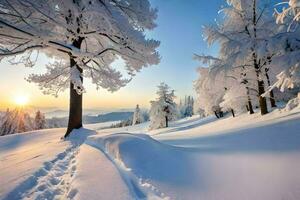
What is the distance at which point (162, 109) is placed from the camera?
4522 centimetres

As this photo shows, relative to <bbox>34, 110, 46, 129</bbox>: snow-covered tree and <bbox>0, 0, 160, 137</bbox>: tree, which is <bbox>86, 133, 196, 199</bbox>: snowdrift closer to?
<bbox>0, 0, 160, 137</bbox>: tree

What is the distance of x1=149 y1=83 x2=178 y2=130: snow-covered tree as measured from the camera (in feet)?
148

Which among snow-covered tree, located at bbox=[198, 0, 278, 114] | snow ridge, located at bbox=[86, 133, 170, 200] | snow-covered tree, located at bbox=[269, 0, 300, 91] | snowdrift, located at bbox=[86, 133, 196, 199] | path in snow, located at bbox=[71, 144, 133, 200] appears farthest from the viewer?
snow-covered tree, located at bbox=[198, 0, 278, 114]

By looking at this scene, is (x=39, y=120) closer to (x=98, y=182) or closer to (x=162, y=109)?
(x=162, y=109)

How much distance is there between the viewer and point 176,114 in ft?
152

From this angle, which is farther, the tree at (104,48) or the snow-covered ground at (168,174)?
the tree at (104,48)

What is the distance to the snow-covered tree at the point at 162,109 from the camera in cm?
4509

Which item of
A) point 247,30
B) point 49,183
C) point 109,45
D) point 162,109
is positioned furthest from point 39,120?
point 49,183

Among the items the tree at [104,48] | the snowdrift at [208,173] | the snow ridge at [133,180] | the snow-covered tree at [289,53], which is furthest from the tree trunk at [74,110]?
the snow-covered tree at [289,53]

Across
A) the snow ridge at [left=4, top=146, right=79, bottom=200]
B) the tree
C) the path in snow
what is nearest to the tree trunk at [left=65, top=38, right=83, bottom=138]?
the tree

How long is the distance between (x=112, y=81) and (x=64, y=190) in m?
8.75

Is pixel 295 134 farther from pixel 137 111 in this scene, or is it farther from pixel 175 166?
pixel 137 111

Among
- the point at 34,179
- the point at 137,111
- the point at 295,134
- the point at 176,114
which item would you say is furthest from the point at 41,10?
the point at 137,111

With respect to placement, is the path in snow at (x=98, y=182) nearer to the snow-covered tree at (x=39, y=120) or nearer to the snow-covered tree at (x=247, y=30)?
the snow-covered tree at (x=247, y=30)
